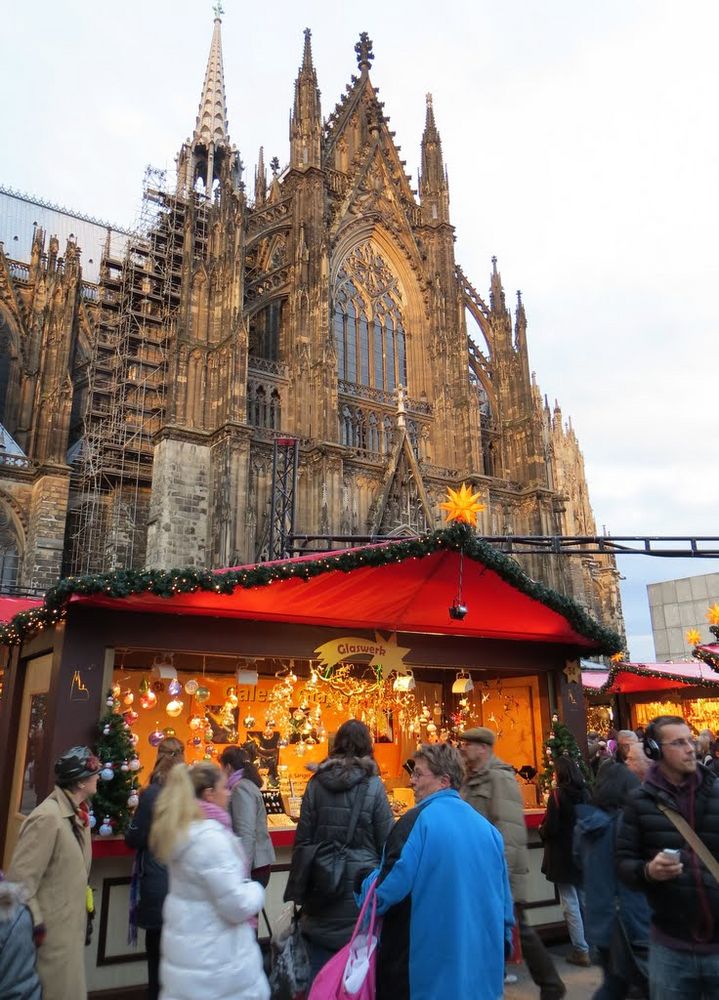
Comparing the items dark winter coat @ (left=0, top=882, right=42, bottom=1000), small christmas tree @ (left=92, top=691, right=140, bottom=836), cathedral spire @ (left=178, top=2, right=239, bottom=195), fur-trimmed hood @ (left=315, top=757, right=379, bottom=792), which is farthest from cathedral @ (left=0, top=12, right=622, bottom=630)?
dark winter coat @ (left=0, top=882, right=42, bottom=1000)

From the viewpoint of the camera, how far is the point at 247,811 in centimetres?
545

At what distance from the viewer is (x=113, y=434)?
27.8m

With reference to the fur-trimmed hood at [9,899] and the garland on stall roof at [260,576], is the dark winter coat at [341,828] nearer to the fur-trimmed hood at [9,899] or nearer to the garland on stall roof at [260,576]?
the fur-trimmed hood at [9,899]

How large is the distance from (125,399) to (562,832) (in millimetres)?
26818

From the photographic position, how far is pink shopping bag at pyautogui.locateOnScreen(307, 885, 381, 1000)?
3.26m

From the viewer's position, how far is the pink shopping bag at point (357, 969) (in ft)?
10.7

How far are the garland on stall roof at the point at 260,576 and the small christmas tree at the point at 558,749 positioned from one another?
1698mm

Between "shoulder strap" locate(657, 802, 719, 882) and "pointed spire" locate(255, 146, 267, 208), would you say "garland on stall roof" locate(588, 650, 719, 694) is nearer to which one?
"shoulder strap" locate(657, 802, 719, 882)

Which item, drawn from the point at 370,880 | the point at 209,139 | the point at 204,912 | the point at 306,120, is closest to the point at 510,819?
the point at 370,880

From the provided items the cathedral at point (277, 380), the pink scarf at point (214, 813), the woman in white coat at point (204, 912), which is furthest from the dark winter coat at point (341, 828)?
the cathedral at point (277, 380)

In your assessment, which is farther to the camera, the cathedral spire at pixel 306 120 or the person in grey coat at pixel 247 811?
the cathedral spire at pixel 306 120

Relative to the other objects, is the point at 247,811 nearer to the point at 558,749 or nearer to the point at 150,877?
the point at 150,877

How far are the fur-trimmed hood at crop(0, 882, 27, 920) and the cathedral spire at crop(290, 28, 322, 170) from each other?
97.9 ft

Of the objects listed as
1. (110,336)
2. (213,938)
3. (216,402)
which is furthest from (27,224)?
(213,938)
